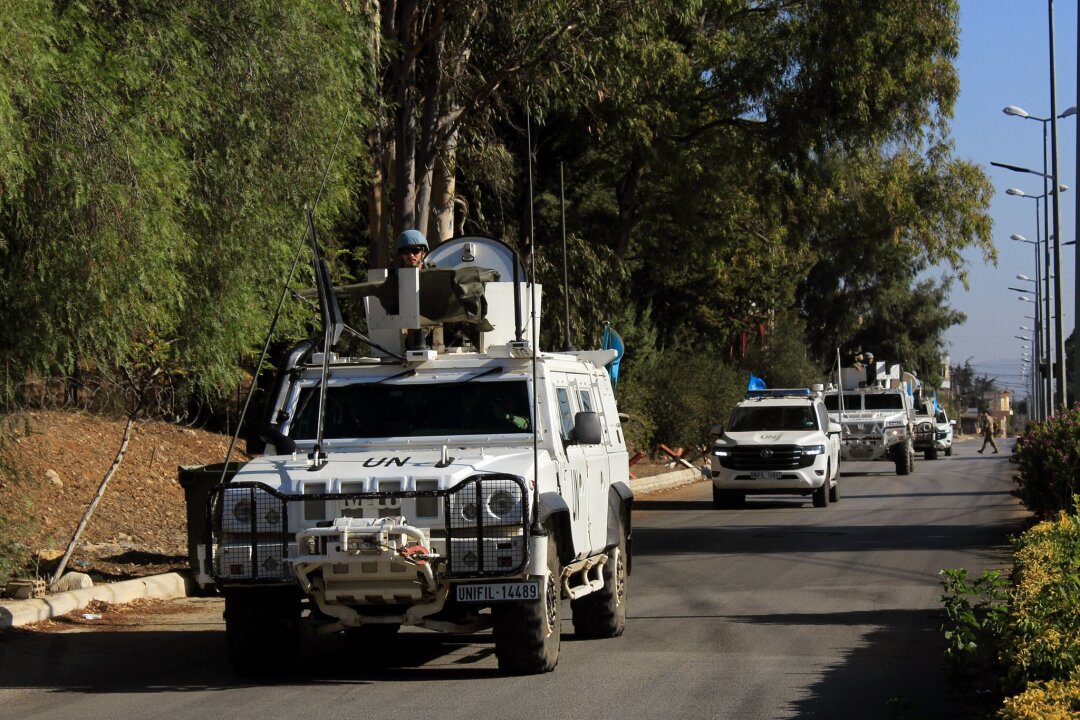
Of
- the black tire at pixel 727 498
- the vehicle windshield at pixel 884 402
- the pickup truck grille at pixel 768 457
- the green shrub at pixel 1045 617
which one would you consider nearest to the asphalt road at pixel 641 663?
the green shrub at pixel 1045 617

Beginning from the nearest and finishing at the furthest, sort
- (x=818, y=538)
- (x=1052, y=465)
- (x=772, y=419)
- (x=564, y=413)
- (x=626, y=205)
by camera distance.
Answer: (x=564, y=413) → (x=1052, y=465) → (x=818, y=538) → (x=772, y=419) → (x=626, y=205)

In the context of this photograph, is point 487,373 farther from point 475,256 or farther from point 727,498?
point 727,498

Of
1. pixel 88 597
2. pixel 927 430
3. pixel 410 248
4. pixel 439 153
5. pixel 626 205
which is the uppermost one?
pixel 626 205

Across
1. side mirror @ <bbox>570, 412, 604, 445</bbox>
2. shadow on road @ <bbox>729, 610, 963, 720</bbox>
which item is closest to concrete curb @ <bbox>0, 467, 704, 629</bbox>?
side mirror @ <bbox>570, 412, 604, 445</bbox>

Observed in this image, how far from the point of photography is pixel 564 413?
1037cm

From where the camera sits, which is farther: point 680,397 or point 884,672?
point 680,397

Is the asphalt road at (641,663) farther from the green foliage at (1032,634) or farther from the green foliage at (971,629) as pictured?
the green foliage at (1032,634)

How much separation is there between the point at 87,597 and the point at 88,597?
10 mm

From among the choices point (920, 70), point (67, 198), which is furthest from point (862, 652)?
point (920, 70)

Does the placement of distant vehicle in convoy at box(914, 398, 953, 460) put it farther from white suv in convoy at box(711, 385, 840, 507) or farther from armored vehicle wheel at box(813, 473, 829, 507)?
armored vehicle wheel at box(813, 473, 829, 507)

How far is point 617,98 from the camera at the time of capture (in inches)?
1033

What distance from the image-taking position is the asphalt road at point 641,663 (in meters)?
8.20

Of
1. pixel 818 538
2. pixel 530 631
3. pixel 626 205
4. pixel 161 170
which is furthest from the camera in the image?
pixel 626 205

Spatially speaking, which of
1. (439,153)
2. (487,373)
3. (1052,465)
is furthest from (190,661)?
(439,153)
